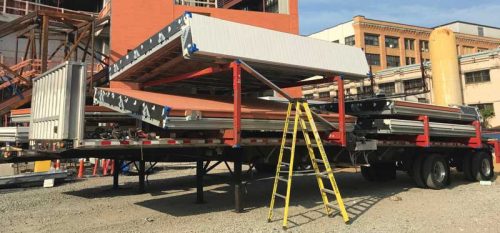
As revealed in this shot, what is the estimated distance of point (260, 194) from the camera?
1064cm

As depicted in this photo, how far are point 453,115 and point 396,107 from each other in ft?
10.0

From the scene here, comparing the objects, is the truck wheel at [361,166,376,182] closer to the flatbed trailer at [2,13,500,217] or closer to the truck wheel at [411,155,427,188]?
the truck wheel at [411,155,427,188]

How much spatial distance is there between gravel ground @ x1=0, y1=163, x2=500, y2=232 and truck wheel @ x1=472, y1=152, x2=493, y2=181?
68 cm

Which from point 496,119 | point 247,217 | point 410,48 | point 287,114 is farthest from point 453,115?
point 410,48

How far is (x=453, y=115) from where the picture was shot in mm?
12227

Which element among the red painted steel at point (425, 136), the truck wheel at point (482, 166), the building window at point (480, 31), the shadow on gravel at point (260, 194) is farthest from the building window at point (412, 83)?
the red painted steel at point (425, 136)

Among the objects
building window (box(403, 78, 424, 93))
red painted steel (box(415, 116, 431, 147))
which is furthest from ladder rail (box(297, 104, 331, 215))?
building window (box(403, 78, 424, 93))

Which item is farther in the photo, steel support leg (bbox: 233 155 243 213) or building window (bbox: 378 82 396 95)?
building window (bbox: 378 82 396 95)

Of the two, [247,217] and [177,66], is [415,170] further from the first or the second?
[177,66]

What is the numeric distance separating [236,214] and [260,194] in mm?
2571

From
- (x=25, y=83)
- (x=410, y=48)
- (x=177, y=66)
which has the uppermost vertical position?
(x=410, y=48)

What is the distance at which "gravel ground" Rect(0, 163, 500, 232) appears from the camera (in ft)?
23.5

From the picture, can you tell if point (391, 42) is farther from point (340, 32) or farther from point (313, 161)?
point (313, 161)

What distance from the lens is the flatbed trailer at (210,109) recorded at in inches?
271
